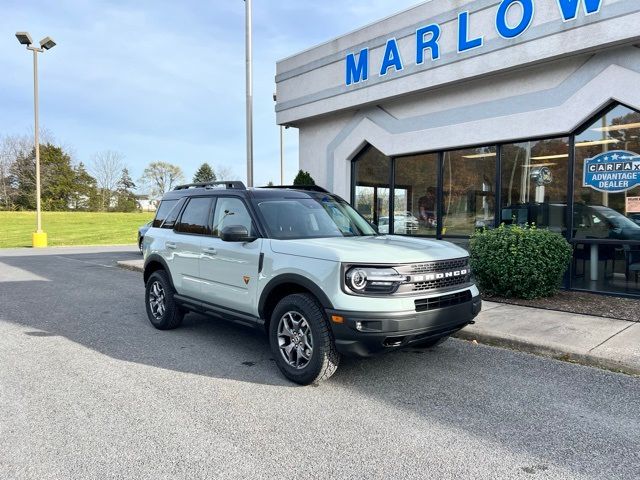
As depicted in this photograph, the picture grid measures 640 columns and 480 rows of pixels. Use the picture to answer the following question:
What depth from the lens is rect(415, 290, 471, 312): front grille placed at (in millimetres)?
4074

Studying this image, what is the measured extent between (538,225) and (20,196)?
223ft

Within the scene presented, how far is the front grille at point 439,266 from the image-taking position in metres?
4.12

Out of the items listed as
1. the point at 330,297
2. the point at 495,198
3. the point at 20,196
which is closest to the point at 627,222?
the point at 495,198

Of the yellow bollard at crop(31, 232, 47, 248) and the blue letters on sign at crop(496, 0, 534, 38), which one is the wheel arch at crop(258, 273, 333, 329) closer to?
the blue letters on sign at crop(496, 0, 534, 38)

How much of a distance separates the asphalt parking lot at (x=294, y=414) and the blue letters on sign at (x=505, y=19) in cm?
610

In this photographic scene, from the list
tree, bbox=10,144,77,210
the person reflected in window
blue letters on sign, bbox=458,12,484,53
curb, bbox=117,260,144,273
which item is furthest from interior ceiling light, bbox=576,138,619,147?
tree, bbox=10,144,77,210

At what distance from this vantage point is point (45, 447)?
3.14m

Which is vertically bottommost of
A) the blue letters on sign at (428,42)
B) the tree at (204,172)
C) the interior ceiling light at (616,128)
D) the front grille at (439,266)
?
the front grille at (439,266)

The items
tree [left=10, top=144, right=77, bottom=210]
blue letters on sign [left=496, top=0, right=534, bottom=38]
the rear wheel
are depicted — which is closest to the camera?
the rear wheel

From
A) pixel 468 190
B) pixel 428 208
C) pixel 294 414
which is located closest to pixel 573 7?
pixel 468 190

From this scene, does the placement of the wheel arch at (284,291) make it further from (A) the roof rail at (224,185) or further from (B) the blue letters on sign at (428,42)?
(B) the blue letters on sign at (428,42)

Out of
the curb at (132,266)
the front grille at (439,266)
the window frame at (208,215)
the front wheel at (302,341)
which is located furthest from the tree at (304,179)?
the front wheel at (302,341)

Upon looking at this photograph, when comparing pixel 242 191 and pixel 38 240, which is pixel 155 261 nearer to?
pixel 242 191

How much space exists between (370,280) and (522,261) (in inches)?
174
